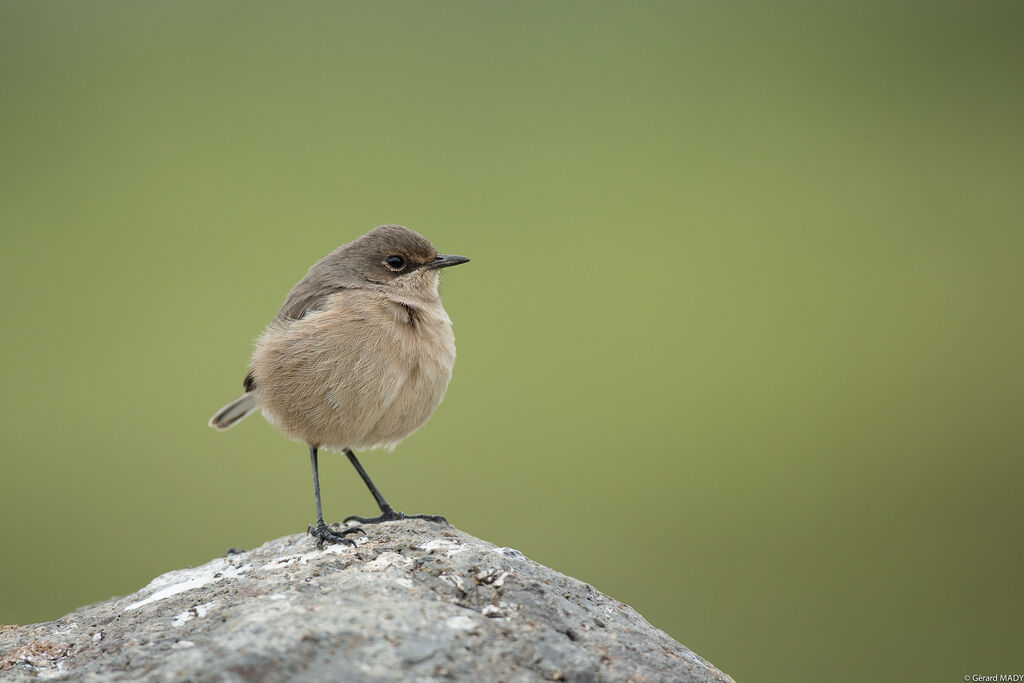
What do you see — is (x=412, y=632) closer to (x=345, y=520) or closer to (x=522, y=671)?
(x=522, y=671)

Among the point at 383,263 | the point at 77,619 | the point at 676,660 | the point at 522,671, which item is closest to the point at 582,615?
the point at 676,660

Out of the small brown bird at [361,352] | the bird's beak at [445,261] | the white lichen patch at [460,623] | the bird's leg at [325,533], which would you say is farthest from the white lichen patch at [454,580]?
the bird's beak at [445,261]

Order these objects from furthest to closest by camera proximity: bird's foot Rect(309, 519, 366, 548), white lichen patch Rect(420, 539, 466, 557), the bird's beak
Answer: the bird's beak
bird's foot Rect(309, 519, 366, 548)
white lichen patch Rect(420, 539, 466, 557)

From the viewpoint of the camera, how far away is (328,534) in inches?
189

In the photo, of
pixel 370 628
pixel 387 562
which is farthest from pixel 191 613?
pixel 370 628

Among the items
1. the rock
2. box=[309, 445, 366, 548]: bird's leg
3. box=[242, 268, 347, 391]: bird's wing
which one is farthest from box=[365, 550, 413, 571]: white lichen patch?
box=[242, 268, 347, 391]: bird's wing

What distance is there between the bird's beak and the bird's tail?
1.57 m

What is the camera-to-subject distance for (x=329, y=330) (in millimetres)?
5461

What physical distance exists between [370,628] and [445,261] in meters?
3.26

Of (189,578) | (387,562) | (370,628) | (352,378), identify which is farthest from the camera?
(352,378)

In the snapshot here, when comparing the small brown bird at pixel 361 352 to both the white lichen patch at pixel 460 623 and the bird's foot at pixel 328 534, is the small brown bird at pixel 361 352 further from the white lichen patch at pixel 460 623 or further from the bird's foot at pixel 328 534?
the white lichen patch at pixel 460 623

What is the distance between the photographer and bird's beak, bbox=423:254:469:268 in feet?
20.0

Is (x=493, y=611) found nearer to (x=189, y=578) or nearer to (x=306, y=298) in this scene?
(x=189, y=578)

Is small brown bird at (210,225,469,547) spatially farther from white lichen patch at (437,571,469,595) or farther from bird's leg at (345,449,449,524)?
white lichen patch at (437,571,469,595)
